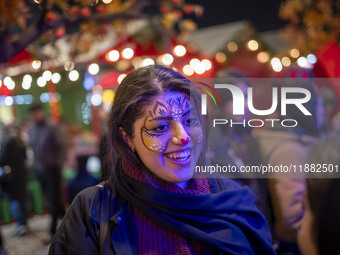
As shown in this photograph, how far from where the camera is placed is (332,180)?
125 centimetres

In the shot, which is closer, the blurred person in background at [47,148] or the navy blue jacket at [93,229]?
the navy blue jacket at [93,229]

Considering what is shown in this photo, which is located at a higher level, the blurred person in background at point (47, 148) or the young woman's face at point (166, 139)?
the young woman's face at point (166, 139)

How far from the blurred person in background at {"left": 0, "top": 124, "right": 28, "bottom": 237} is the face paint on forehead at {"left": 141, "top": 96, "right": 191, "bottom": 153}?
7.28 feet

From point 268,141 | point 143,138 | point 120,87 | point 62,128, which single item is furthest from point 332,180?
point 62,128

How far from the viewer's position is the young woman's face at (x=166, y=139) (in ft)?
4.56

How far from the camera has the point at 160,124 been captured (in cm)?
140

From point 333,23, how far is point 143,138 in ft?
28.0

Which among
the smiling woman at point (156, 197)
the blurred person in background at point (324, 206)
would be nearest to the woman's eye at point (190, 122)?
the smiling woman at point (156, 197)

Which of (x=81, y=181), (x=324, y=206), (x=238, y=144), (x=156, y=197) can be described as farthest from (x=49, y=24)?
(x=324, y=206)

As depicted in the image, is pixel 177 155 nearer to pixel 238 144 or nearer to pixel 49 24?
pixel 238 144

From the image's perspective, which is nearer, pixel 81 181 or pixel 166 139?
Answer: pixel 166 139

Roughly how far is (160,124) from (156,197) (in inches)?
10.7

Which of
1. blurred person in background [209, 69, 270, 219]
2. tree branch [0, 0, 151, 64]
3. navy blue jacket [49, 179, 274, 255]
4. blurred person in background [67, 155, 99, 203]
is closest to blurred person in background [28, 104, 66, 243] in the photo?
blurred person in background [67, 155, 99, 203]

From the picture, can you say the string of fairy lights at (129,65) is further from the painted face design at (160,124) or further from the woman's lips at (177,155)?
the woman's lips at (177,155)
